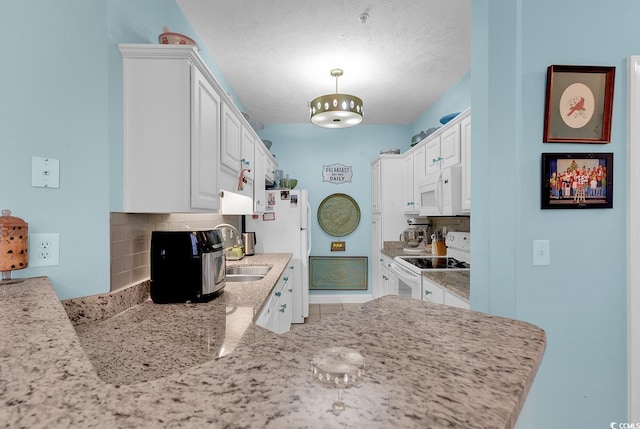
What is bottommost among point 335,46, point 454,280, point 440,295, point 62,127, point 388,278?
point 388,278

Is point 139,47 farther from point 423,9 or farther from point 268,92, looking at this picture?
point 268,92

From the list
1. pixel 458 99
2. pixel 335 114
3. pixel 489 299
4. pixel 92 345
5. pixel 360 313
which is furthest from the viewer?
pixel 458 99

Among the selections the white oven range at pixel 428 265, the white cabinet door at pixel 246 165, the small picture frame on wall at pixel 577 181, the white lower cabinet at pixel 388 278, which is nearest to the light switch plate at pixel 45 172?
the white cabinet door at pixel 246 165

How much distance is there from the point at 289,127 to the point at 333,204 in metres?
1.30

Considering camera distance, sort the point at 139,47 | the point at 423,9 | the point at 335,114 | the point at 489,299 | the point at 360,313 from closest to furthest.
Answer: the point at 360,313
the point at 139,47
the point at 489,299
the point at 423,9
the point at 335,114

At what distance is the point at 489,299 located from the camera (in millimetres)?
1547

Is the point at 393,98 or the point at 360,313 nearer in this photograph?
the point at 360,313

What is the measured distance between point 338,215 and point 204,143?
127 inches

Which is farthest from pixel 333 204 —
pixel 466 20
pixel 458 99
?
pixel 466 20

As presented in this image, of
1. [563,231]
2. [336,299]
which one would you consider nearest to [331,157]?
[336,299]

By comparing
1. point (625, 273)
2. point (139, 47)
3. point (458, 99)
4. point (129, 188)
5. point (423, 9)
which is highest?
point (423, 9)

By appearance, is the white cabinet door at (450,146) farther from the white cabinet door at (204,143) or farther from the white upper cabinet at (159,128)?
the white upper cabinet at (159,128)

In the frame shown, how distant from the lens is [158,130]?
1.45m

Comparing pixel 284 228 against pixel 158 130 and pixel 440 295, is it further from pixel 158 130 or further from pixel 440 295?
pixel 158 130
